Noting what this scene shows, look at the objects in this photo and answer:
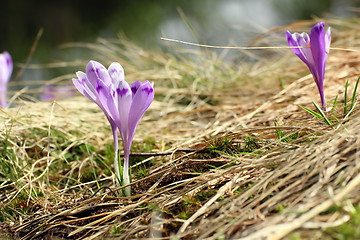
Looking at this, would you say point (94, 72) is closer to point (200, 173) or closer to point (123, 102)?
point (123, 102)

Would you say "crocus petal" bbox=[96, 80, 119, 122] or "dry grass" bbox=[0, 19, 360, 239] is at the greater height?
"crocus petal" bbox=[96, 80, 119, 122]

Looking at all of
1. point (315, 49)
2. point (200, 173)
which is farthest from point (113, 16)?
point (200, 173)

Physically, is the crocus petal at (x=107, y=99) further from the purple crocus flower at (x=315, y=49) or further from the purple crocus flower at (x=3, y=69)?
the purple crocus flower at (x=3, y=69)

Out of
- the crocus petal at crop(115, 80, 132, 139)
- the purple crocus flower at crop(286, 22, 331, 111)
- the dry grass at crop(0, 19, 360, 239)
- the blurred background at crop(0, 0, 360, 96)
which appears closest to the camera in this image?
the dry grass at crop(0, 19, 360, 239)

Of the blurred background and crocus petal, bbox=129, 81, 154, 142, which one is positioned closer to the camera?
crocus petal, bbox=129, 81, 154, 142

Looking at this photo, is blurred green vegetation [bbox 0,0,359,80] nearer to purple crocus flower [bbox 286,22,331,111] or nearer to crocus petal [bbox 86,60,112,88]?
purple crocus flower [bbox 286,22,331,111]

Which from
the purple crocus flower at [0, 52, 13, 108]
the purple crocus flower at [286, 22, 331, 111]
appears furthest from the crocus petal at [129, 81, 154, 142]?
the purple crocus flower at [0, 52, 13, 108]
